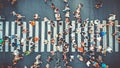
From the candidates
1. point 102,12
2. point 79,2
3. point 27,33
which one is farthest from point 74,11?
point 27,33

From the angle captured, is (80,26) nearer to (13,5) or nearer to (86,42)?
(86,42)

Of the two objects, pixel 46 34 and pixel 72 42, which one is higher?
pixel 46 34

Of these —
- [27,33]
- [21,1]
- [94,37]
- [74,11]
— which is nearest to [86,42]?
[94,37]

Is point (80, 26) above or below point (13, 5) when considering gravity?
below

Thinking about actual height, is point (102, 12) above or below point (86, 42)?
above

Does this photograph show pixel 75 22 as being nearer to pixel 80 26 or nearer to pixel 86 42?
pixel 80 26

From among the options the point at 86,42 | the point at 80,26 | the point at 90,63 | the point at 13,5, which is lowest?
the point at 90,63

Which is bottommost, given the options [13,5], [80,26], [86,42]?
[86,42]

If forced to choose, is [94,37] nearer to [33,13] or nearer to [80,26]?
[80,26]

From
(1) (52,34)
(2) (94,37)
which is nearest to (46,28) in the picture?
(1) (52,34)
